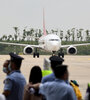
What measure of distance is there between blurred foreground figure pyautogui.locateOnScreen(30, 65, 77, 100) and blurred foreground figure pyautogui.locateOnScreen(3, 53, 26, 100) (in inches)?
35.1

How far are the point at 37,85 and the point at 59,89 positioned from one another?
545 mm

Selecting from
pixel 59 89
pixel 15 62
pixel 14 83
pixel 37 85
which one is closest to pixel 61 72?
pixel 59 89

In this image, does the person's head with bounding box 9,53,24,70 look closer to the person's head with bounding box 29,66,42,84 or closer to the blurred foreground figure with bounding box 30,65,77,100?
the person's head with bounding box 29,66,42,84

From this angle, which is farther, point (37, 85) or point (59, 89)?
point (37, 85)

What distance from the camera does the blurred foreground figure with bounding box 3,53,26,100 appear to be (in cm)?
728

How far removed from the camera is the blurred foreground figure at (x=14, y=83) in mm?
7281

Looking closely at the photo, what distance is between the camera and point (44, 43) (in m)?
54.4

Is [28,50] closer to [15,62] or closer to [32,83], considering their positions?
[15,62]

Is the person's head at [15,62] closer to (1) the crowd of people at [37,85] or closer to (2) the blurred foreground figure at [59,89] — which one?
(1) the crowd of people at [37,85]

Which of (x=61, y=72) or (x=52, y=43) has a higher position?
(x=61, y=72)

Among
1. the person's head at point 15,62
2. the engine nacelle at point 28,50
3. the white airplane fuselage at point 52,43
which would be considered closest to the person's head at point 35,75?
the person's head at point 15,62

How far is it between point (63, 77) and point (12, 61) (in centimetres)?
144

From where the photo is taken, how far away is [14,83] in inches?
289

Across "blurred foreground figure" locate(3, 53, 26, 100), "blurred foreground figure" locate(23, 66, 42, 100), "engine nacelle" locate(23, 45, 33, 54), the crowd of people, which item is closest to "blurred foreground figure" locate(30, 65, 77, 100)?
the crowd of people
